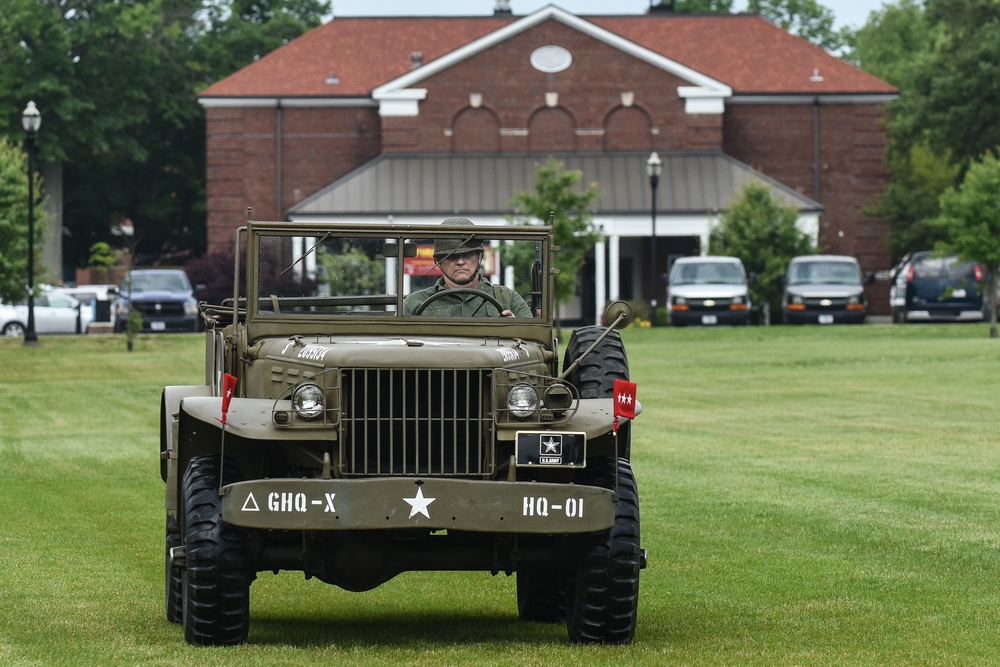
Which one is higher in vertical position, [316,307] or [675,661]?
[316,307]

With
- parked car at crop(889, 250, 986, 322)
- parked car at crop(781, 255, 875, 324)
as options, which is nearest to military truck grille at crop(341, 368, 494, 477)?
parked car at crop(781, 255, 875, 324)

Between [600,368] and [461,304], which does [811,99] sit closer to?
[461,304]

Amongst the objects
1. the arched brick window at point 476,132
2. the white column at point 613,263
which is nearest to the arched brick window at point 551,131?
the arched brick window at point 476,132

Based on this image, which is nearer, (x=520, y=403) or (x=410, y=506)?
(x=410, y=506)

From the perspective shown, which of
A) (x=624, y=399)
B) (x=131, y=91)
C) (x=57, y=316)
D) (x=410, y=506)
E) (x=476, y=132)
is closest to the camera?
(x=410, y=506)

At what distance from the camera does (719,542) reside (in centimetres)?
1350

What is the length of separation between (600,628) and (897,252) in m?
64.3

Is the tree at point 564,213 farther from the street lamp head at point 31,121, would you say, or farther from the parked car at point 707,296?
the street lamp head at point 31,121

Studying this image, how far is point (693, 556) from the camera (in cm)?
1280

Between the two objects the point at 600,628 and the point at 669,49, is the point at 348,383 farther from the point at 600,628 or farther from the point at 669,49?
the point at 669,49

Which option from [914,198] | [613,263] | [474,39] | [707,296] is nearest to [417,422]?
[707,296]

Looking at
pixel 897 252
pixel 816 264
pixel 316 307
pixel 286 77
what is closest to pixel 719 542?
pixel 316 307

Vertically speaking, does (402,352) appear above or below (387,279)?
below

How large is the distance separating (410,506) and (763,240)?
154 ft
